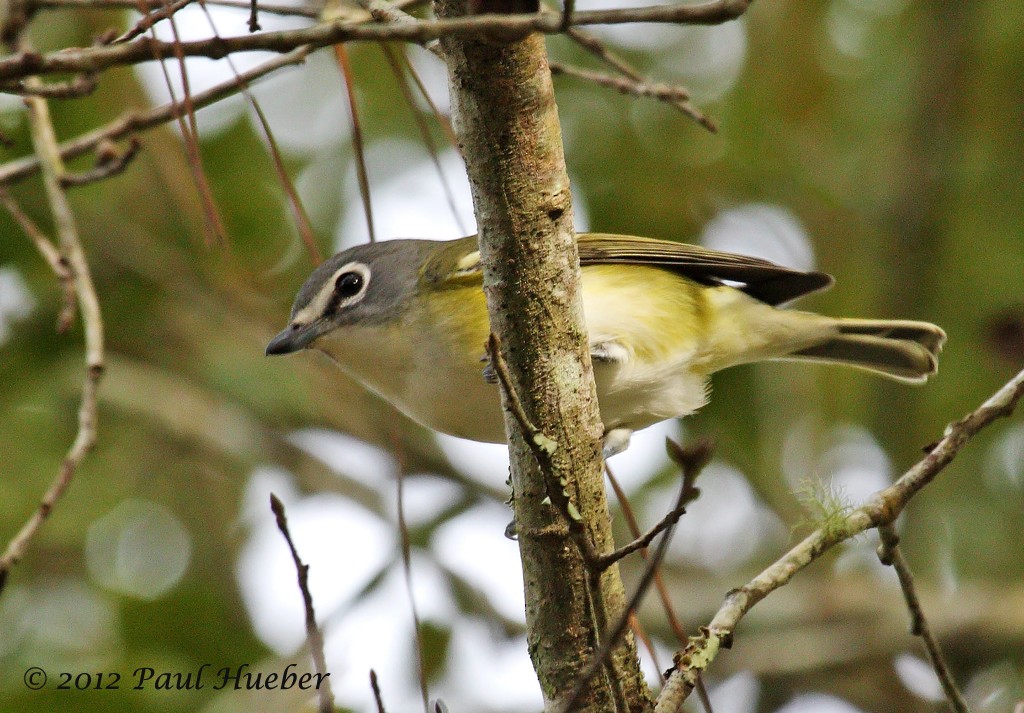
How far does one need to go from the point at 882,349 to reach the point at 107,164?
10.4 feet

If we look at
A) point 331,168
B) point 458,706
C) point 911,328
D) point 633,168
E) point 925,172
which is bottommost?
point 458,706

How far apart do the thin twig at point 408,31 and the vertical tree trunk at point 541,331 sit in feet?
1.27

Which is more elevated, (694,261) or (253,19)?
(694,261)

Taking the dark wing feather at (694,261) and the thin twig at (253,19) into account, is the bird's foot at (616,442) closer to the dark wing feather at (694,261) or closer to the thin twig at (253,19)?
the dark wing feather at (694,261)

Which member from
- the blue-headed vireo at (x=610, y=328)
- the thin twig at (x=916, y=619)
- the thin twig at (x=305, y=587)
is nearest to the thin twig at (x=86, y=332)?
the thin twig at (x=305, y=587)

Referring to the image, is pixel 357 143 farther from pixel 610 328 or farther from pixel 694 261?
pixel 694 261

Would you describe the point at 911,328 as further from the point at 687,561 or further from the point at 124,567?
the point at 124,567

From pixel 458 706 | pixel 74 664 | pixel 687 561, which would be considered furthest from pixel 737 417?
pixel 74 664

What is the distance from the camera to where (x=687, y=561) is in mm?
6734

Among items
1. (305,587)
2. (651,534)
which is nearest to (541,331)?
(651,534)

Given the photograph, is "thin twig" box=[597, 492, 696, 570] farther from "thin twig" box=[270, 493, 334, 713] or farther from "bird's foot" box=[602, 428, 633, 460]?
"bird's foot" box=[602, 428, 633, 460]

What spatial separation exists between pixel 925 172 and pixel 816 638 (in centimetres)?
274

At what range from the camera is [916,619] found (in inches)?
107

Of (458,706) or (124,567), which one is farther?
(124,567)
